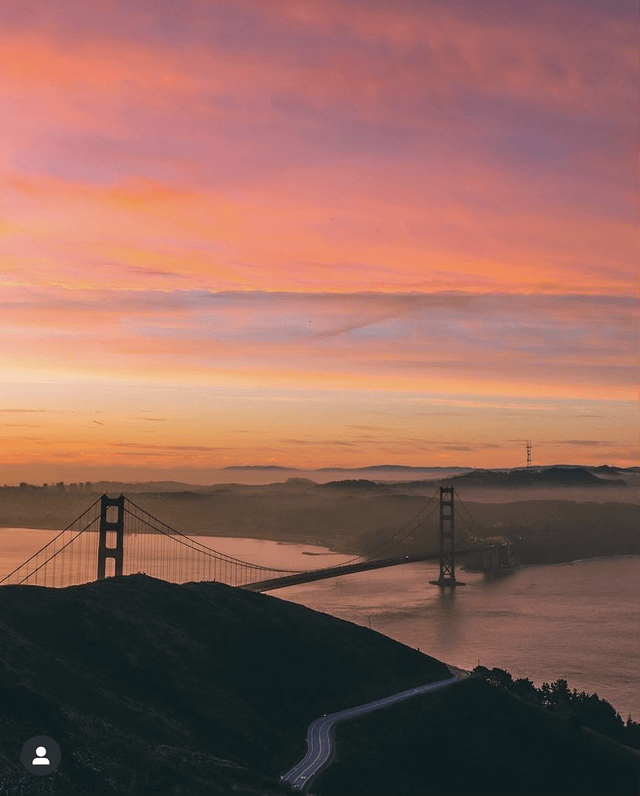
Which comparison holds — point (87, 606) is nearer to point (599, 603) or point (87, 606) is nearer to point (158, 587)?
point (158, 587)

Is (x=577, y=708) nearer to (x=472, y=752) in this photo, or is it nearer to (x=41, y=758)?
(x=472, y=752)

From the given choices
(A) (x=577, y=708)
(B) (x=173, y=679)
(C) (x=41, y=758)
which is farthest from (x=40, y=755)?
(A) (x=577, y=708)

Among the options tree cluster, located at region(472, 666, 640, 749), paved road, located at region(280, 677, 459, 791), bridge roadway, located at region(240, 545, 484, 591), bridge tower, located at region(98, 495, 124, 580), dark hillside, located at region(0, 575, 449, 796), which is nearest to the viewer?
dark hillside, located at region(0, 575, 449, 796)

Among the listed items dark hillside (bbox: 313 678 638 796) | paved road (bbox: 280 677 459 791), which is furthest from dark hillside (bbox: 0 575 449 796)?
dark hillside (bbox: 313 678 638 796)

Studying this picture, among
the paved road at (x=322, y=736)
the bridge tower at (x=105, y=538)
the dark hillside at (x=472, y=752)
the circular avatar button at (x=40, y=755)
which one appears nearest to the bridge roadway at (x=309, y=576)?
the bridge tower at (x=105, y=538)

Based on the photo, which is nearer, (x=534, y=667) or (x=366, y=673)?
(x=366, y=673)

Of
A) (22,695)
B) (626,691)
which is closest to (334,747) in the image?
(22,695)

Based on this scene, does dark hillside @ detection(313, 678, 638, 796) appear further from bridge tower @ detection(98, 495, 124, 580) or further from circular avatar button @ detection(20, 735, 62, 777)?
bridge tower @ detection(98, 495, 124, 580)
